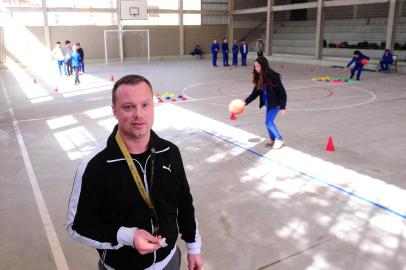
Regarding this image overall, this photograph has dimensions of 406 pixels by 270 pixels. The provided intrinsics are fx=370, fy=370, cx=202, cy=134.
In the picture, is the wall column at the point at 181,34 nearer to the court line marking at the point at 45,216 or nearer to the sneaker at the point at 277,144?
the court line marking at the point at 45,216

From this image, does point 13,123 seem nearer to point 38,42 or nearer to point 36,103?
point 36,103

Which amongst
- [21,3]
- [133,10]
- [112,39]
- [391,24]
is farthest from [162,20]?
[391,24]

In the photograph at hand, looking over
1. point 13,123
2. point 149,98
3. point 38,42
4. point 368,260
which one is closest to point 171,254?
point 149,98

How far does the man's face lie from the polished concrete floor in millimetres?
2276

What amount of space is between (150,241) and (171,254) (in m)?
0.45

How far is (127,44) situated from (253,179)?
24360mm

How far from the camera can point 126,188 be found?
6.04ft

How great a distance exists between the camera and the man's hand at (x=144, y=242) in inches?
67.0

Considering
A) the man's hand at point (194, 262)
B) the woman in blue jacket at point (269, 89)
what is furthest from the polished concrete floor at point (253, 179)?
the man's hand at point (194, 262)

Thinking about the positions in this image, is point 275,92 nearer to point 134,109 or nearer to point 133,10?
point 134,109

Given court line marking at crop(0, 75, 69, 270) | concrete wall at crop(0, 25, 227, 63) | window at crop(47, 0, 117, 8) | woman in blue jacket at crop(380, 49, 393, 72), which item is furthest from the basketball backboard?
court line marking at crop(0, 75, 69, 270)

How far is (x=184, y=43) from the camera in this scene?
30.5 m

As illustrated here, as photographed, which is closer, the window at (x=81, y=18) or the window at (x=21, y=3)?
the window at (x=21, y=3)

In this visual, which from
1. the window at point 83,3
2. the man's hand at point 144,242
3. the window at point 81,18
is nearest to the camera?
the man's hand at point 144,242
